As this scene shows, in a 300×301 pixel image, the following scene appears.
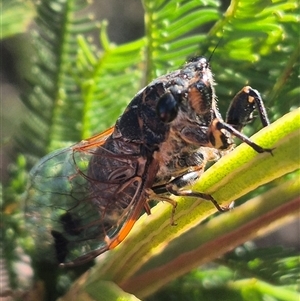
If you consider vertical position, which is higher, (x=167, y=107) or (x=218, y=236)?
(x=167, y=107)

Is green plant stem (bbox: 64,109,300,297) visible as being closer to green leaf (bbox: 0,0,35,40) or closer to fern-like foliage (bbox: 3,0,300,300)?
fern-like foliage (bbox: 3,0,300,300)

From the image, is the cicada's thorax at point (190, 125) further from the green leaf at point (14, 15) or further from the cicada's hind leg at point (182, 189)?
the green leaf at point (14, 15)

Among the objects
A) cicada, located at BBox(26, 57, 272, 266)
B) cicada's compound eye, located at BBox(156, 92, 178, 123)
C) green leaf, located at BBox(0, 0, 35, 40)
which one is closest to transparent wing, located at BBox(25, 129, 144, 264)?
cicada, located at BBox(26, 57, 272, 266)

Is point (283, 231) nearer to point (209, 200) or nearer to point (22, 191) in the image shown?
point (22, 191)

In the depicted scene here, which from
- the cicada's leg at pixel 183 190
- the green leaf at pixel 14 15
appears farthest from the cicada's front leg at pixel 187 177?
the green leaf at pixel 14 15

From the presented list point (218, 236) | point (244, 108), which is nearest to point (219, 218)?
point (218, 236)

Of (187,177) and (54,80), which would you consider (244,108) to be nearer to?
(187,177)
